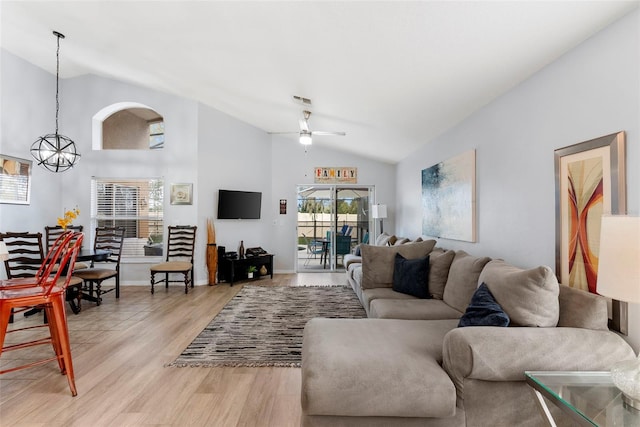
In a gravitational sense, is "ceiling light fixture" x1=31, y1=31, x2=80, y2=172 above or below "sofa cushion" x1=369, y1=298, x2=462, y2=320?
above

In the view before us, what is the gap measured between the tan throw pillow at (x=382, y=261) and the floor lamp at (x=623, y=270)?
2.47 m

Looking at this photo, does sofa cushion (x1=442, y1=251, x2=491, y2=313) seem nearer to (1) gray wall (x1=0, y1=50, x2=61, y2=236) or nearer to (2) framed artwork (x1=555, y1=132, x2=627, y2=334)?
(2) framed artwork (x1=555, y1=132, x2=627, y2=334)

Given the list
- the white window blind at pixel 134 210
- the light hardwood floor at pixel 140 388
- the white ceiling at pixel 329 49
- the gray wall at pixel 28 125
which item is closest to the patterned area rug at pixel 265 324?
the light hardwood floor at pixel 140 388

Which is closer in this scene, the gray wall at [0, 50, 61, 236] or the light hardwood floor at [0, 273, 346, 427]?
the light hardwood floor at [0, 273, 346, 427]

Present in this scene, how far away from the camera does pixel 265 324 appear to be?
12.3ft

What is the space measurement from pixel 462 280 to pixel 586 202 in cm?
112

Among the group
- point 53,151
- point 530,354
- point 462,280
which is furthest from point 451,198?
point 53,151

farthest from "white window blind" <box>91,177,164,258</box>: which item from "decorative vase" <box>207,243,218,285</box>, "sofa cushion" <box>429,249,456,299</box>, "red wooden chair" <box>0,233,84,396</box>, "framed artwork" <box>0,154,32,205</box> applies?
"sofa cushion" <box>429,249,456,299</box>

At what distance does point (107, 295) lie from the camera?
525cm

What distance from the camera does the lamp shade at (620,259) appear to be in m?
1.18

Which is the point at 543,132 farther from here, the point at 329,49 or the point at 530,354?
A: the point at 329,49

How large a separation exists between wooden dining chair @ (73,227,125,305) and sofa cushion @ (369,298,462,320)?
398 centimetres

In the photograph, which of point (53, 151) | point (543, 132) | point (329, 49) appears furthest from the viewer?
point (53, 151)

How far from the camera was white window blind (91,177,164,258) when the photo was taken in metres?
5.97
